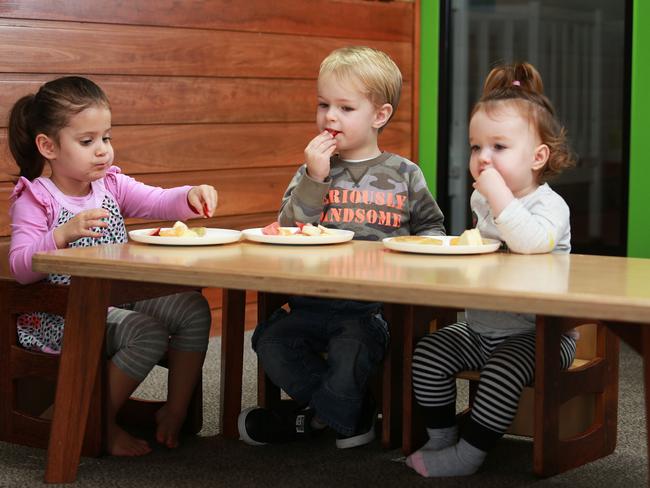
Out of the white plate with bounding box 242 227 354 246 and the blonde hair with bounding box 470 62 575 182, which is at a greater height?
the blonde hair with bounding box 470 62 575 182

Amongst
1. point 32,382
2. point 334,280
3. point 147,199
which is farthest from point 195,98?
point 334,280

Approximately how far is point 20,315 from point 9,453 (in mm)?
293

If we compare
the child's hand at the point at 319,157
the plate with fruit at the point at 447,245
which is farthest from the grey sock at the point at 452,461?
the child's hand at the point at 319,157

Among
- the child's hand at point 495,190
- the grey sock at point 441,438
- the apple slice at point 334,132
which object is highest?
the apple slice at point 334,132

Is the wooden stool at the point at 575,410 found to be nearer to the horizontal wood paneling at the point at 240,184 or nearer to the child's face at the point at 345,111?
the child's face at the point at 345,111

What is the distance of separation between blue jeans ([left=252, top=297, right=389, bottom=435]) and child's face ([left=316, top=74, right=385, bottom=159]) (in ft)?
1.24

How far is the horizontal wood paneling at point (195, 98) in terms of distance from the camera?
3027 mm

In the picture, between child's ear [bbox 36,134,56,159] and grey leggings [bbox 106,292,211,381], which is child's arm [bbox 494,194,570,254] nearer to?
grey leggings [bbox 106,292,211,381]

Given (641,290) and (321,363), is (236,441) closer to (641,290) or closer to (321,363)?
(321,363)

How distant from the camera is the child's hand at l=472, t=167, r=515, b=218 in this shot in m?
1.97

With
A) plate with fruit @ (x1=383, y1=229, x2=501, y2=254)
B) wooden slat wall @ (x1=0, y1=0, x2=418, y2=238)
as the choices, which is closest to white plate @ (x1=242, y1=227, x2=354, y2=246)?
plate with fruit @ (x1=383, y1=229, x2=501, y2=254)

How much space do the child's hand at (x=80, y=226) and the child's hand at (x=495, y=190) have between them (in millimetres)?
713

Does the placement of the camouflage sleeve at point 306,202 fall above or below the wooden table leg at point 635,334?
above

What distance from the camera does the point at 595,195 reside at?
5.34m
